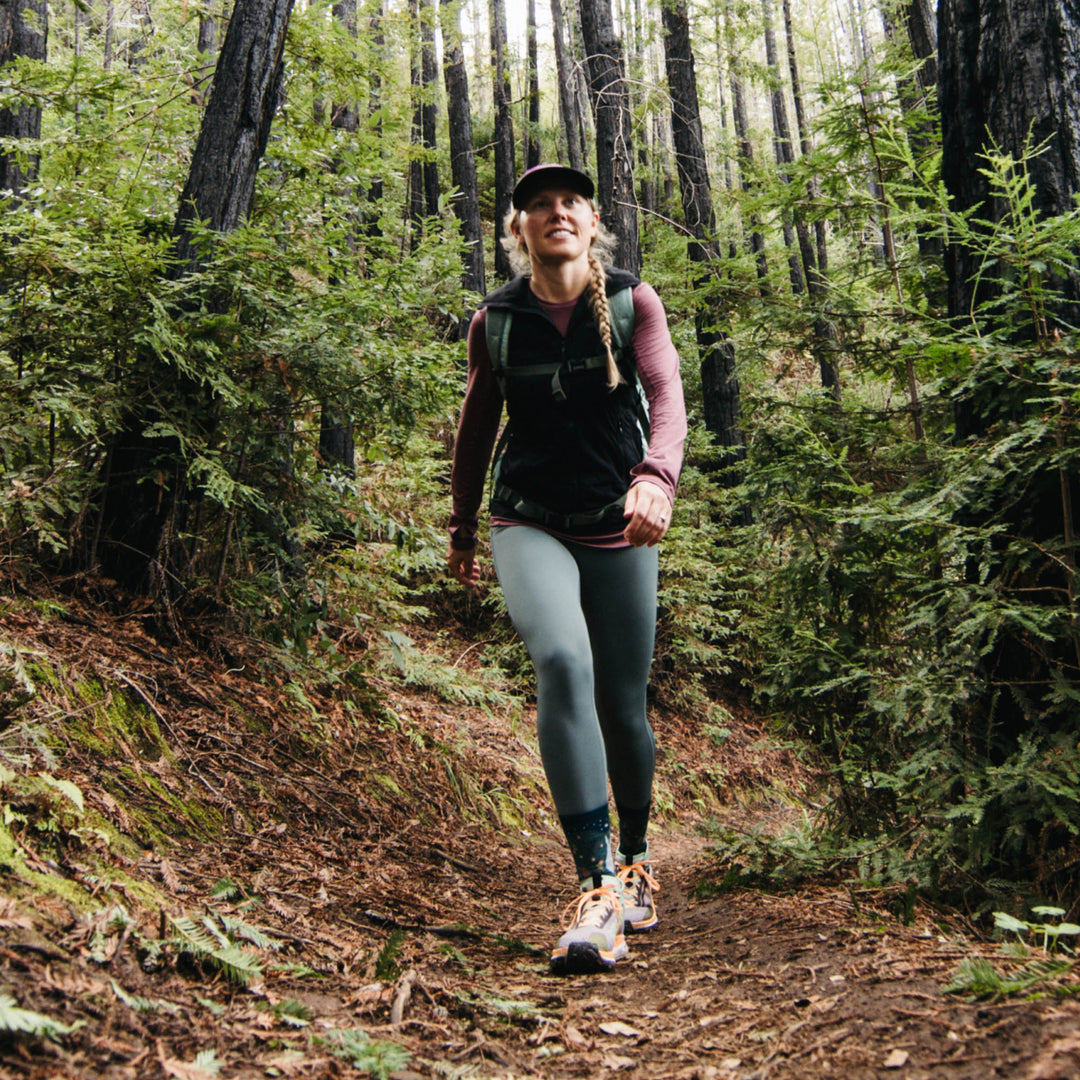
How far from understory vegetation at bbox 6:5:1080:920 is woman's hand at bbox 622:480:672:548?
872 millimetres

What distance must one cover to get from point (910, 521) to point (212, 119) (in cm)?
434

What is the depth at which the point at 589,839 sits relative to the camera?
2.82 metres

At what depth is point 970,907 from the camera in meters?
2.78

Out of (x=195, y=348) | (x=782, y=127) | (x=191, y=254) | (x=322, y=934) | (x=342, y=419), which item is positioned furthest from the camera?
(x=782, y=127)

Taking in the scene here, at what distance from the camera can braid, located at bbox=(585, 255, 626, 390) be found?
9.98 ft

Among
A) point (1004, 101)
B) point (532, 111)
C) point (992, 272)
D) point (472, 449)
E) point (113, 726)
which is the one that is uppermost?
point (532, 111)

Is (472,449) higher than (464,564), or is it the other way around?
(472,449)

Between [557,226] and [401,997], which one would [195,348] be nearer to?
[557,226]

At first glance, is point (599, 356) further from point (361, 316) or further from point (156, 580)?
point (156, 580)

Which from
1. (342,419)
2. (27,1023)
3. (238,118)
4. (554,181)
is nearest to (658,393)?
(554,181)

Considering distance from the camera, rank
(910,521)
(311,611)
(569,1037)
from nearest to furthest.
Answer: (569,1037) → (910,521) → (311,611)

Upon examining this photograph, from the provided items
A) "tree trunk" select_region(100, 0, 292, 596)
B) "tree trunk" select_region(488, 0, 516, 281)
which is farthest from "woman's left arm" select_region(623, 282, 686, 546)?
"tree trunk" select_region(488, 0, 516, 281)

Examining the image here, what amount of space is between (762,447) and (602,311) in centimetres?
147

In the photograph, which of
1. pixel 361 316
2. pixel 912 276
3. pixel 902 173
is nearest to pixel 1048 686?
pixel 912 276
